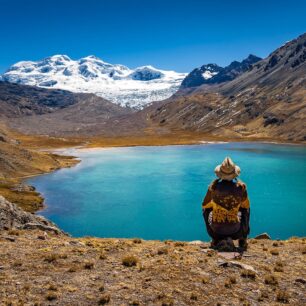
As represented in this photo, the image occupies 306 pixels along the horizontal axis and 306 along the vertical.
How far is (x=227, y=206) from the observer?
15.7m

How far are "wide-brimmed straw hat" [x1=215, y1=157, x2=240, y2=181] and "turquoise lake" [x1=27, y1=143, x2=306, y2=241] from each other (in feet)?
112

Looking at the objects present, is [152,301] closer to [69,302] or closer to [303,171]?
[69,302]

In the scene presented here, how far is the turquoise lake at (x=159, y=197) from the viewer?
178ft

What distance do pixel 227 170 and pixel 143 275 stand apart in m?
4.90

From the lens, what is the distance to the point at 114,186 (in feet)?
284

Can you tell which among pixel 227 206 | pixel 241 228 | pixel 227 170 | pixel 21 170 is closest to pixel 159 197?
pixel 21 170

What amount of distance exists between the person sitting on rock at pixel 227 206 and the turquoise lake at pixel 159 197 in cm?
3310

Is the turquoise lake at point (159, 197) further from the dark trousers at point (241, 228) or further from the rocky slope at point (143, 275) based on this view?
the rocky slope at point (143, 275)

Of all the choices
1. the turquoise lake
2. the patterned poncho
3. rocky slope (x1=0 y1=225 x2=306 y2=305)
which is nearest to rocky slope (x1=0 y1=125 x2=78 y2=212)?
the turquoise lake

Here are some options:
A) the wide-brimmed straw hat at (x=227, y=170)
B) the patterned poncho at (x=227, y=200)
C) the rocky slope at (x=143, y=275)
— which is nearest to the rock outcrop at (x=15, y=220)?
the rocky slope at (x=143, y=275)

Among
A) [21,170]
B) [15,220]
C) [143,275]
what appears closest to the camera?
[143,275]

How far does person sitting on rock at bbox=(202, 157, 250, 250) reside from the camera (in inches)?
615

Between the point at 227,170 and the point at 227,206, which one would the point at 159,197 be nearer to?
the point at 227,206

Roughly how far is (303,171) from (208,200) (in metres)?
92.0
